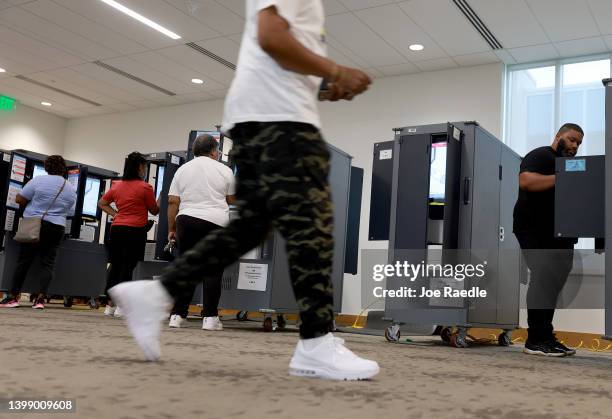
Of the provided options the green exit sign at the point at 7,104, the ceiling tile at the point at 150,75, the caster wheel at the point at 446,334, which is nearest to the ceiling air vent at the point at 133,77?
the ceiling tile at the point at 150,75

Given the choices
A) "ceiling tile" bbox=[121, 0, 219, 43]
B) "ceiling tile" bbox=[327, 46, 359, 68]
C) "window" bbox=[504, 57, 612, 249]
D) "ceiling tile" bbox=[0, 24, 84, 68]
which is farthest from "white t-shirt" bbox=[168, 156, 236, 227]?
"ceiling tile" bbox=[0, 24, 84, 68]

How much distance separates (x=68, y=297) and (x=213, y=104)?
162 inches

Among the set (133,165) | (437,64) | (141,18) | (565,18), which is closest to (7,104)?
(141,18)

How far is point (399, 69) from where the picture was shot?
776 centimetres

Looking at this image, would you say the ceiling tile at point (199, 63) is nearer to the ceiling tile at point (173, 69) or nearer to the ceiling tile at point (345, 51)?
the ceiling tile at point (173, 69)

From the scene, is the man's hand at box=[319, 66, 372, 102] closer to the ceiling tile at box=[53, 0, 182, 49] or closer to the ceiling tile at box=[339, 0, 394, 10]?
the ceiling tile at box=[339, 0, 394, 10]

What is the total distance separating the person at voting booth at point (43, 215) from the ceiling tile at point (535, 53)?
4.96 m

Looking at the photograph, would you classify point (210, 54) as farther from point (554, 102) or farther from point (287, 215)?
point (287, 215)

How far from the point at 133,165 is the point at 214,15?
2.54 meters

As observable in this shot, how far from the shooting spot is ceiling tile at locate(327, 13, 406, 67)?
21.3 ft

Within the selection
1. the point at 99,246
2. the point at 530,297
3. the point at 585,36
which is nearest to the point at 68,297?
the point at 99,246

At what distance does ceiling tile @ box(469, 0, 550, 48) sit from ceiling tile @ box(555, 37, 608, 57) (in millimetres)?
265

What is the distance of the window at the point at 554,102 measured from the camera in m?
6.66

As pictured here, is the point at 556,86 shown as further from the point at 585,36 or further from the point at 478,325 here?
the point at 478,325
